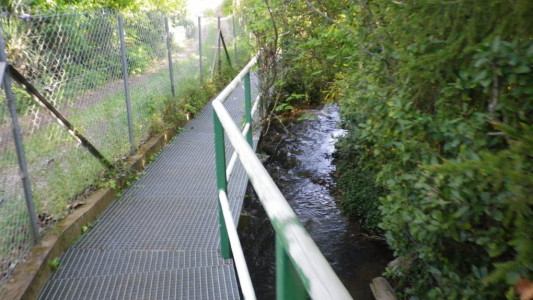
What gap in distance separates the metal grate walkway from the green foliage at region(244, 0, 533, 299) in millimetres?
1259

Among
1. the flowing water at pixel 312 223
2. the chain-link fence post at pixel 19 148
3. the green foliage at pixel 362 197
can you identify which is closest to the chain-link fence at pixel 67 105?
the chain-link fence post at pixel 19 148

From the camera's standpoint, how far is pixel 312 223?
17.9ft

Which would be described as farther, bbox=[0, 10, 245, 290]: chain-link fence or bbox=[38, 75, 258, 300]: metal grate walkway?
bbox=[0, 10, 245, 290]: chain-link fence

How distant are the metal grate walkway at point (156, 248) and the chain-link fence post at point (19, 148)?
34cm

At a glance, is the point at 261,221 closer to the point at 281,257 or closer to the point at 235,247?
the point at 235,247

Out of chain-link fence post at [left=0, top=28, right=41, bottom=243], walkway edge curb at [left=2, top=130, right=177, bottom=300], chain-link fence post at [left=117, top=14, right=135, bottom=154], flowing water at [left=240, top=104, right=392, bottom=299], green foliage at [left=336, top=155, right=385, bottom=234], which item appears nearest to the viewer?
walkway edge curb at [left=2, top=130, right=177, bottom=300]

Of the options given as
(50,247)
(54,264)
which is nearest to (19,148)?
(50,247)

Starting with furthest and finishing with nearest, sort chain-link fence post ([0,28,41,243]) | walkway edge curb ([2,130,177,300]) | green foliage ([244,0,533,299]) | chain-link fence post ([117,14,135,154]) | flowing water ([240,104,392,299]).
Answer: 1. chain-link fence post ([117,14,135,154])
2. flowing water ([240,104,392,299])
3. chain-link fence post ([0,28,41,243])
4. walkway edge curb ([2,130,177,300])
5. green foliage ([244,0,533,299])

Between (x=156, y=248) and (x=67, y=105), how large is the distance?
164 cm

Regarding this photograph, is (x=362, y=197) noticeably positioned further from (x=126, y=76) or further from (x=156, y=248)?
(x=126, y=76)

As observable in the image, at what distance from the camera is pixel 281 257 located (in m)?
0.98

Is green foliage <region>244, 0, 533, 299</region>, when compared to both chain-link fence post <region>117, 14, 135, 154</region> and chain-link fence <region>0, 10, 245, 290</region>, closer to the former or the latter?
chain-link fence <region>0, 10, 245, 290</region>

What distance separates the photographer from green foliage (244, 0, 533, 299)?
1.55m

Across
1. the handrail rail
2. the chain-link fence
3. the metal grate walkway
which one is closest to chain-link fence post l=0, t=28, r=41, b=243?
the chain-link fence
